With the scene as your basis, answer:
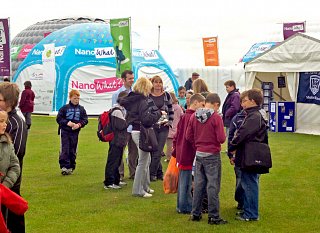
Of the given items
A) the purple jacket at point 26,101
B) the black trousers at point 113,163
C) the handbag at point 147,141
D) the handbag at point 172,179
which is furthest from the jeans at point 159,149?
the purple jacket at point 26,101

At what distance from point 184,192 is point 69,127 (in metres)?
4.18

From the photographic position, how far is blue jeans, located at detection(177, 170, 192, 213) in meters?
8.16

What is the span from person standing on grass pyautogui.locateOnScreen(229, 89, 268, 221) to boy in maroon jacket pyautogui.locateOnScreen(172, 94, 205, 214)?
0.60 m

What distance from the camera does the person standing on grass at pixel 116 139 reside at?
9.72m

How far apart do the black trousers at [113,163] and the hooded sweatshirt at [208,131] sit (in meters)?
2.56

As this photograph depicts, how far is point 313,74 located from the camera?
1952cm

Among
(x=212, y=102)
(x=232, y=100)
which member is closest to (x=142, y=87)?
(x=212, y=102)

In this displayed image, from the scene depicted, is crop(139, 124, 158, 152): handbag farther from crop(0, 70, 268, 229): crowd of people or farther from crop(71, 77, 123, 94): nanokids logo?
crop(71, 77, 123, 94): nanokids logo

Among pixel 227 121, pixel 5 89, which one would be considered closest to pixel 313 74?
pixel 227 121

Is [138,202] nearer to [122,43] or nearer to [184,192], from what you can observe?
[184,192]

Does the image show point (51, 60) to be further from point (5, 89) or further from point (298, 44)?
point (5, 89)

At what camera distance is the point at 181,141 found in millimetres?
8102

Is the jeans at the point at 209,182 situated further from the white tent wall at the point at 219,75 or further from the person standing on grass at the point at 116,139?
the white tent wall at the point at 219,75

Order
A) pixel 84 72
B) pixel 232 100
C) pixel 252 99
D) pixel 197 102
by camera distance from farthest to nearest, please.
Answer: pixel 84 72 → pixel 232 100 → pixel 197 102 → pixel 252 99
